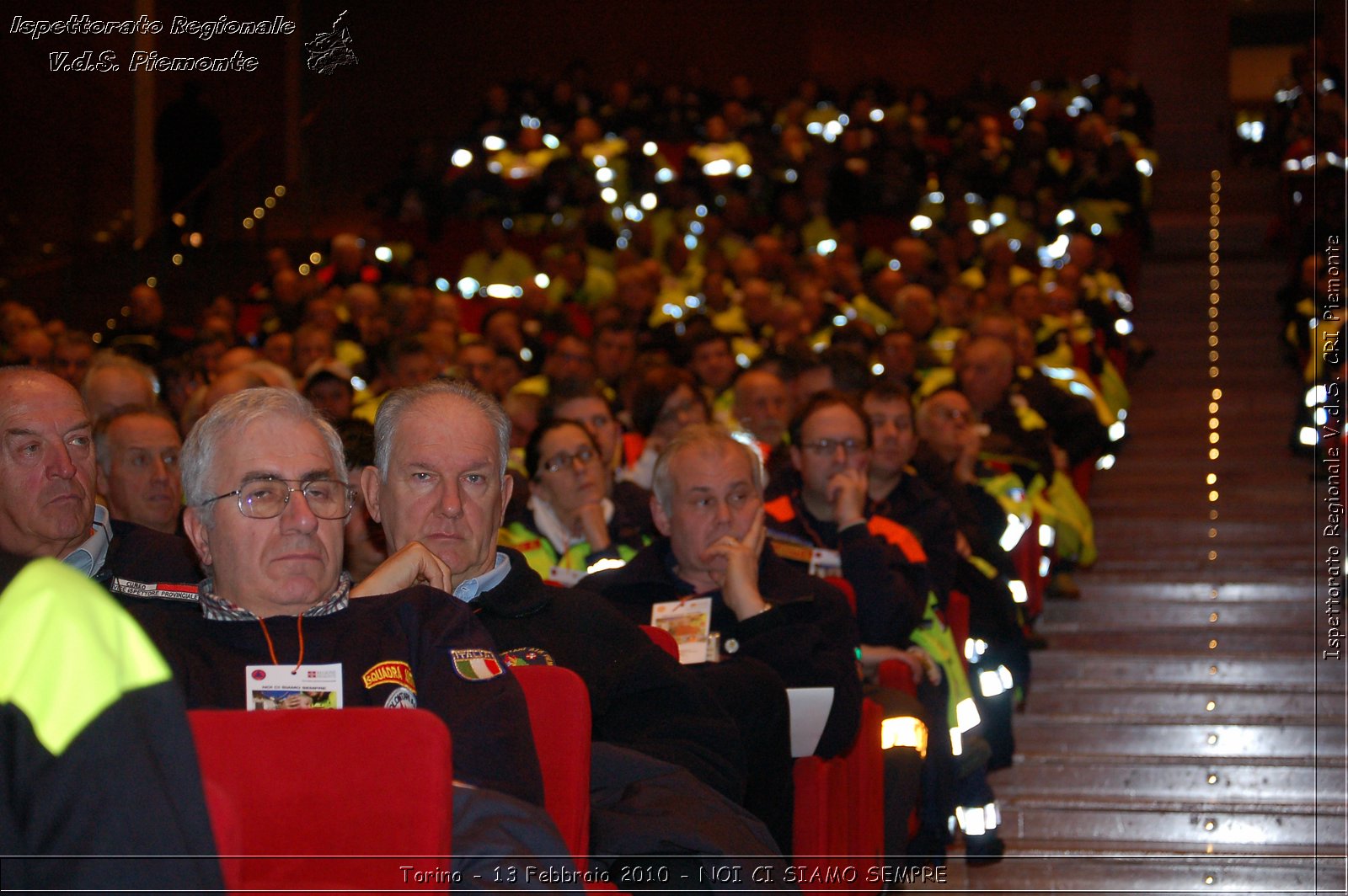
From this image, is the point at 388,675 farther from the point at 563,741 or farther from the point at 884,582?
the point at 884,582

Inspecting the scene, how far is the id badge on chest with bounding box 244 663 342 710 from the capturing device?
2.01 m

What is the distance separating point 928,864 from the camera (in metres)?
4.35

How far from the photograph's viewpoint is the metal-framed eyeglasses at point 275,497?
88.9 inches

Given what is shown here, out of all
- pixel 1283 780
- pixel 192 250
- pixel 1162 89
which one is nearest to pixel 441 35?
pixel 192 250

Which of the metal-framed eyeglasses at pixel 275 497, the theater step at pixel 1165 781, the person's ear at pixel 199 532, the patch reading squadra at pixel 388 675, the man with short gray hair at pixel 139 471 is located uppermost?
A: the man with short gray hair at pixel 139 471

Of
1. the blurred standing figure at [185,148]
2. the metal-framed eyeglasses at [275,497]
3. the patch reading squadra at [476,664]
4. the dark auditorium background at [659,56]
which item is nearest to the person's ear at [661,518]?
the metal-framed eyeglasses at [275,497]

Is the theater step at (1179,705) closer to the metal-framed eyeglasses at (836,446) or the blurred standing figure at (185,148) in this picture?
the metal-framed eyeglasses at (836,446)

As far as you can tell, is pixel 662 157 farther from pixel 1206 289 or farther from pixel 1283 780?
pixel 1283 780

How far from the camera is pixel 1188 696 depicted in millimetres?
5609

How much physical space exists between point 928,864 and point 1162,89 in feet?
46.2

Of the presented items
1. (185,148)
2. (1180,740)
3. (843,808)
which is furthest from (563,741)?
(185,148)

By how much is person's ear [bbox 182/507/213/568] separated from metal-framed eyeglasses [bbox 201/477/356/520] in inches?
1.4

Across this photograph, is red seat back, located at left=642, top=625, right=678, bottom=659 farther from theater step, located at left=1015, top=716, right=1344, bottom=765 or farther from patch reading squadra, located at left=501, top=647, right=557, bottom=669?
theater step, located at left=1015, top=716, right=1344, bottom=765

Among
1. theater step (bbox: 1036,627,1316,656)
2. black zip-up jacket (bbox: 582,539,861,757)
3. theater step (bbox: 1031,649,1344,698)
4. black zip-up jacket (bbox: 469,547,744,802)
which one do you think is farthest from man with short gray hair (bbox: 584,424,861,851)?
theater step (bbox: 1036,627,1316,656)
